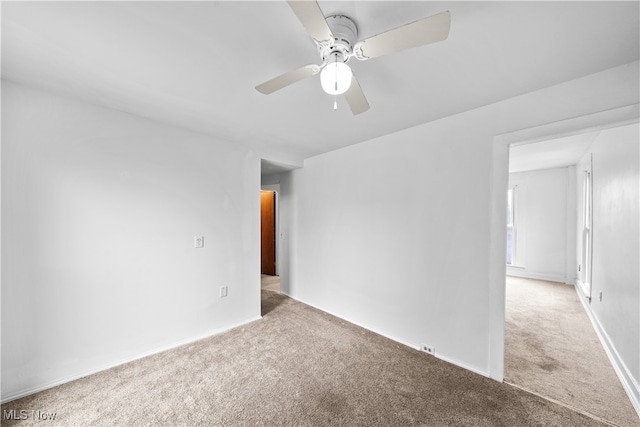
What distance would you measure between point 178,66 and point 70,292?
199 cm

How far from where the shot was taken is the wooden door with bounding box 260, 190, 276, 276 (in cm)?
555

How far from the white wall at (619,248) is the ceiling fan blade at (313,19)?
2659 millimetres

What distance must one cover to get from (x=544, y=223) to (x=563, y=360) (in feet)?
12.7

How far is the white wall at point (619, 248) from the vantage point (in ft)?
6.12

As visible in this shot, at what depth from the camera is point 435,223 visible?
7.68 feet

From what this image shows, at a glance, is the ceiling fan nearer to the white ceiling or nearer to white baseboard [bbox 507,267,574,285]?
the white ceiling

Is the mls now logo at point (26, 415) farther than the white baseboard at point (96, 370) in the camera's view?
No

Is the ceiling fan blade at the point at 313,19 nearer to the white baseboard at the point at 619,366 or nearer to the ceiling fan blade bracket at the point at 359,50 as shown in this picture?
the ceiling fan blade bracket at the point at 359,50

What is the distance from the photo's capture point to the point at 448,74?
160cm

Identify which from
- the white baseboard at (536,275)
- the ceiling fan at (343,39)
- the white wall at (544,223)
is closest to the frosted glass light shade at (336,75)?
the ceiling fan at (343,39)

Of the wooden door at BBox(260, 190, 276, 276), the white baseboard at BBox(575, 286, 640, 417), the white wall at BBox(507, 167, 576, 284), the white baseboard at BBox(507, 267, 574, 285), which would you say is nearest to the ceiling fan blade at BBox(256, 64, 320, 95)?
the white baseboard at BBox(575, 286, 640, 417)

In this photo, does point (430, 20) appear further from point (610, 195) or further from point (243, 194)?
point (610, 195)

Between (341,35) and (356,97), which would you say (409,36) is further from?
Result: (356,97)

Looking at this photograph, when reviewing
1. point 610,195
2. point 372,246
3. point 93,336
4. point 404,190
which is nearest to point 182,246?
point 93,336
